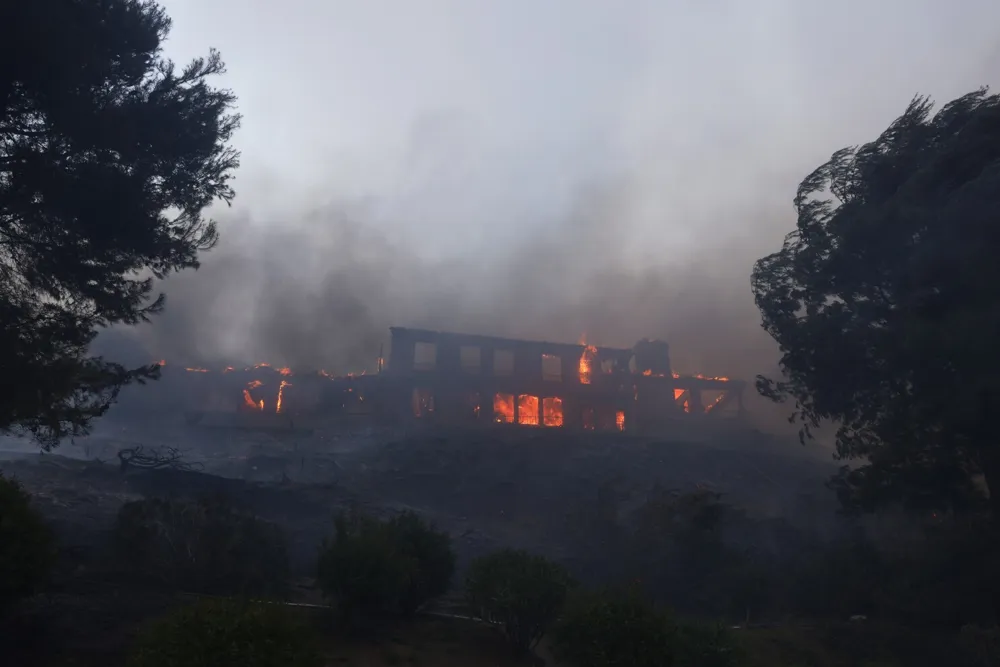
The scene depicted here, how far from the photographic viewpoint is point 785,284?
19.3 metres

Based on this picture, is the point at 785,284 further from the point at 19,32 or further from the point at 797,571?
the point at 19,32

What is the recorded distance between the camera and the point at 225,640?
6.02m

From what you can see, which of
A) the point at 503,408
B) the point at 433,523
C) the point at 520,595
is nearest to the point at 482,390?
the point at 503,408

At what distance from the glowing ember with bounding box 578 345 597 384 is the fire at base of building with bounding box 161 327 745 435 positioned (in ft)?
0.24

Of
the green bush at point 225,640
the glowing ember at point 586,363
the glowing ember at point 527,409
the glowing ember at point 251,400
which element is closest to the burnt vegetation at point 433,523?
the green bush at point 225,640

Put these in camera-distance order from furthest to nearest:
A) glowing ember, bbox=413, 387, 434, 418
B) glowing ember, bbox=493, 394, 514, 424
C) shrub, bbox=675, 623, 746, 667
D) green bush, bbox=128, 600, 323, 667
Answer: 1. glowing ember, bbox=493, 394, 514, 424
2. glowing ember, bbox=413, 387, 434, 418
3. shrub, bbox=675, 623, 746, 667
4. green bush, bbox=128, 600, 323, 667

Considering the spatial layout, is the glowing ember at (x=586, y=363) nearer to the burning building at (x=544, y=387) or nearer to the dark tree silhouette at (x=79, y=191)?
the burning building at (x=544, y=387)

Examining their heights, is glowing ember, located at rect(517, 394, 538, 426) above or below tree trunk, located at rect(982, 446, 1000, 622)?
above

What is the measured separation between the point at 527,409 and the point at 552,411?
5.86 feet

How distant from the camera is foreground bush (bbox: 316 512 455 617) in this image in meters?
11.6

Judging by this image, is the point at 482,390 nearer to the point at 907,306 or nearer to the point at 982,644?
the point at 907,306

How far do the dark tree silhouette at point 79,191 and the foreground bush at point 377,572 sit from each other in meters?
5.10

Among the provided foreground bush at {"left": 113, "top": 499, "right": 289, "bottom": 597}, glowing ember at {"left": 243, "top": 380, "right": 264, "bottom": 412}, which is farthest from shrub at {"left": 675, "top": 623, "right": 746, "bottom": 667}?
glowing ember at {"left": 243, "top": 380, "right": 264, "bottom": 412}

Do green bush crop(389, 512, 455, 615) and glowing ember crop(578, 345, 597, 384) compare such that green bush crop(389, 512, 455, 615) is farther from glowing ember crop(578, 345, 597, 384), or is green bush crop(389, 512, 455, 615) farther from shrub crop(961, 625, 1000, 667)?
glowing ember crop(578, 345, 597, 384)
